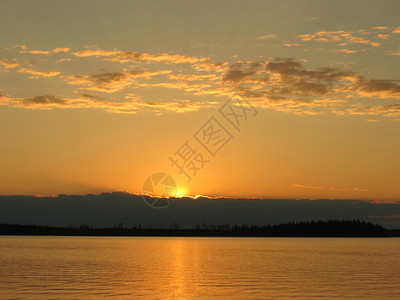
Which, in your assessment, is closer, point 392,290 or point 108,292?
point 108,292

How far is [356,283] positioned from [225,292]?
Answer: 13182 millimetres

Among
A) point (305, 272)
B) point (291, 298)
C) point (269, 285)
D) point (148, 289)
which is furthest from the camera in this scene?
point (305, 272)

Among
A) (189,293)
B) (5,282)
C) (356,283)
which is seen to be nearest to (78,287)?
(5,282)

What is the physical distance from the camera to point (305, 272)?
53500mm

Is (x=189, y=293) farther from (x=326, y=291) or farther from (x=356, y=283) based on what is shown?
(x=356, y=283)

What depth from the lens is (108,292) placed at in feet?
118

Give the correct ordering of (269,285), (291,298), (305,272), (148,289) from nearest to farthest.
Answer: (291,298) → (148,289) → (269,285) → (305,272)

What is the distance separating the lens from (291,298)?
34.5 metres

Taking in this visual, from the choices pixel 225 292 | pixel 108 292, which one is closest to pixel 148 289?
pixel 108 292

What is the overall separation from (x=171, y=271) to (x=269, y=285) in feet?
48.8

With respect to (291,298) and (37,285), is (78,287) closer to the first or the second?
(37,285)

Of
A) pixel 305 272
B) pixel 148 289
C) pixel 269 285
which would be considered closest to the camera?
pixel 148 289

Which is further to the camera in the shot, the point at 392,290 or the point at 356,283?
the point at 356,283

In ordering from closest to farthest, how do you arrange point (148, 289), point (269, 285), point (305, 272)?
point (148, 289)
point (269, 285)
point (305, 272)
